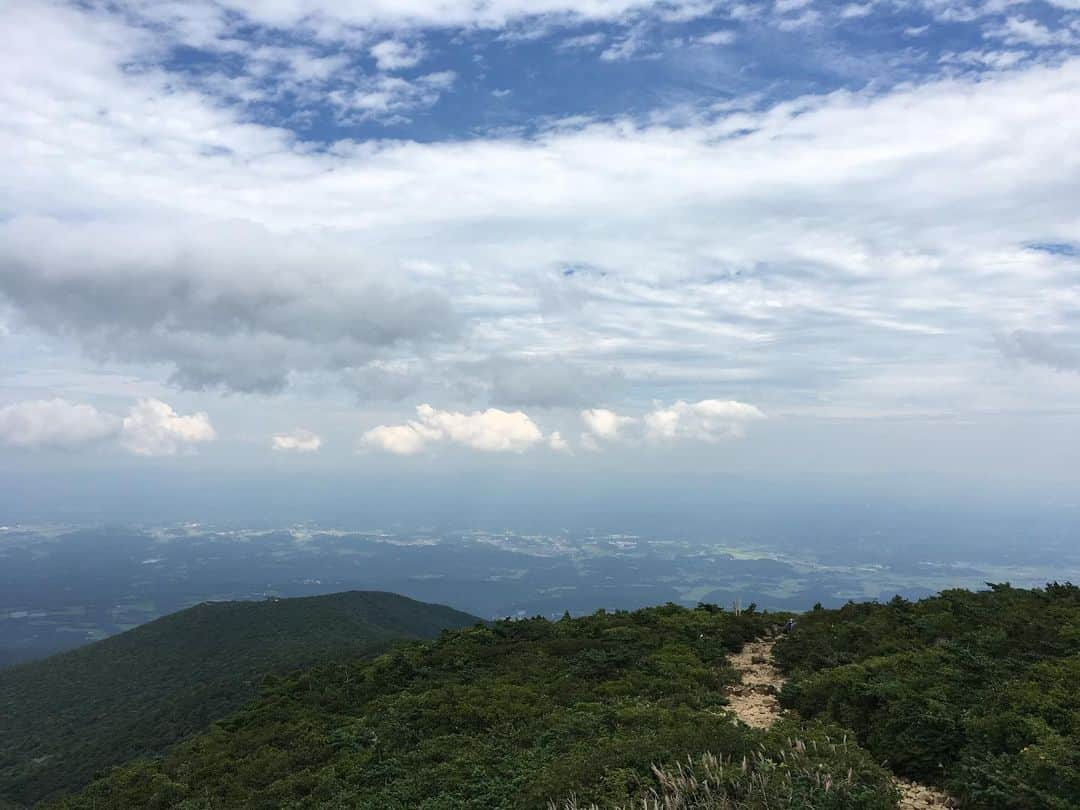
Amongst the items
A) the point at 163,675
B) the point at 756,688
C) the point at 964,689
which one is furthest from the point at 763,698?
the point at 163,675

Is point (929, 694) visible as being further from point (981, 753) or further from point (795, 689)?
point (795, 689)

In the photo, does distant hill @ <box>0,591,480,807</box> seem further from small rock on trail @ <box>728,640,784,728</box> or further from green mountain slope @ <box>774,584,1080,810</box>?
green mountain slope @ <box>774,584,1080,810</box>

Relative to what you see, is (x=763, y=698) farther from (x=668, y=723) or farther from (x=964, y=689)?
(x=964, y=689)

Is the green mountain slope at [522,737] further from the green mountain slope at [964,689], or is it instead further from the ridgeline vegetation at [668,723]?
the green mountain slope at [964,689]

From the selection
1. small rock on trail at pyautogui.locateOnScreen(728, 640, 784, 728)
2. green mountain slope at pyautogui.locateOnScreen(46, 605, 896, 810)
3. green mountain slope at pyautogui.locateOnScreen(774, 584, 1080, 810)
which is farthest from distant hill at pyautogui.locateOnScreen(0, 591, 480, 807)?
green mountain slope at pyautogui.locateOnScreen(774, 584, 1080, 810)

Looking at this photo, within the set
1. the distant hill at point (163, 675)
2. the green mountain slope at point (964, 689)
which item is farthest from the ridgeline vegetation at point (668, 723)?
the distant hill at point (163, 675)

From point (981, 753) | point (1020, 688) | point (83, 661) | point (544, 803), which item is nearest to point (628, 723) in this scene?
point (544, 803)
